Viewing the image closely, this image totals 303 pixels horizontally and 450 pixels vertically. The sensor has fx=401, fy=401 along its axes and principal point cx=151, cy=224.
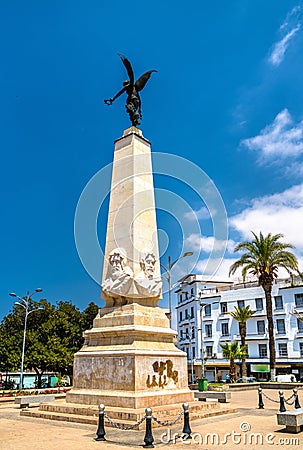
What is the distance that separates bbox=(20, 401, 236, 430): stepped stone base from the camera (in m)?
9.79

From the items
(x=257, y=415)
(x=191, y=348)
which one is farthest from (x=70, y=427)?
(x=191, y=348)

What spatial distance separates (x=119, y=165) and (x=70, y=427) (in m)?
8.98

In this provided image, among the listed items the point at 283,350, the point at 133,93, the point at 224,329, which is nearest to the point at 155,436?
the point at 133,93

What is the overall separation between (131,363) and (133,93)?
10.6 metres

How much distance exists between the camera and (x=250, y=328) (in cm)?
4728

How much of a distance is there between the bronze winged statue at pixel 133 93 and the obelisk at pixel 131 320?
119cm

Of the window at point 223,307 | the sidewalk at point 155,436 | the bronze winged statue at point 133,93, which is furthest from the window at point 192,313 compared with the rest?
the sidewalk at point 155,436

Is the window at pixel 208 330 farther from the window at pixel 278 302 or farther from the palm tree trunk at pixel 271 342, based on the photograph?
the palm tree trunk at pixel 271 342

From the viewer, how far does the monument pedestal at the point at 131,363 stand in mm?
11133

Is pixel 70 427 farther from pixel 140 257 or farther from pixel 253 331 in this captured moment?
pixel 253 331

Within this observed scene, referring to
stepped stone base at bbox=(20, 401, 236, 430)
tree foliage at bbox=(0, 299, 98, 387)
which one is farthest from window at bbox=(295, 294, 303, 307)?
stepped stone base at bbox=(20, 401, 236, 430)

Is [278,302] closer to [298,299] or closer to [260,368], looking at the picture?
[298,299]

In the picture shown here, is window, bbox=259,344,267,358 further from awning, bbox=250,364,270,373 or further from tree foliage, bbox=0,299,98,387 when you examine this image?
tree foliage, bbox=0,299,98,387

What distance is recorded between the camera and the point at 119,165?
1515cm
